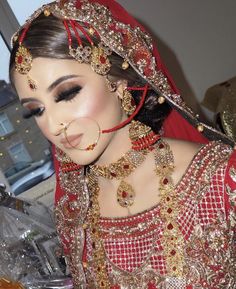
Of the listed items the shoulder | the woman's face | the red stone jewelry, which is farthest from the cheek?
the shoulder

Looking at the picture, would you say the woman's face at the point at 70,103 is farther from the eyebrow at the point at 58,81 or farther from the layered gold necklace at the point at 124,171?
the layered gold necklace at the point at 124,171

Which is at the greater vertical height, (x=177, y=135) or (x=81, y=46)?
(x=81, y=46)

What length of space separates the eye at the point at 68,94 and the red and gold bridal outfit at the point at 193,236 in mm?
363

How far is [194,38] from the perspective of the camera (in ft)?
9.70

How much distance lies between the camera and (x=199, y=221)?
1120 mm

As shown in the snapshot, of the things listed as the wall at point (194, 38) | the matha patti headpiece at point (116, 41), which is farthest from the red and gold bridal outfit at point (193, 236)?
the wall at point (194, 38)

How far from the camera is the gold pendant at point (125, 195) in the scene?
121 cm

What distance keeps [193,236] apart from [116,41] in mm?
536

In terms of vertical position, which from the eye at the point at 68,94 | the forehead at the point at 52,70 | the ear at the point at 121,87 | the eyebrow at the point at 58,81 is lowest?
the ear at the point at 121,87

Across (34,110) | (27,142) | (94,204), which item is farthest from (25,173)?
(34,110)

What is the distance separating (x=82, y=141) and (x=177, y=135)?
1.17 ft

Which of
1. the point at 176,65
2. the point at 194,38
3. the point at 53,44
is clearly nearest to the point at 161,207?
the point at 53,44

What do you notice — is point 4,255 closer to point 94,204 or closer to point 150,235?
point 94,204

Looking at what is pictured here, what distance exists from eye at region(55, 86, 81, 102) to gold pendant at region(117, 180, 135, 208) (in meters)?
0.30
